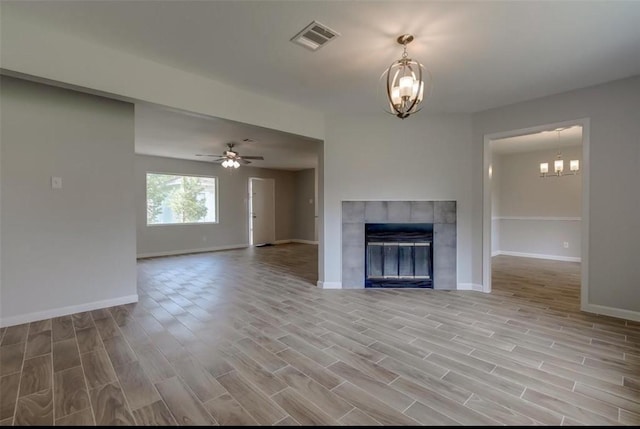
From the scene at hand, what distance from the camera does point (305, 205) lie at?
976 centimetres

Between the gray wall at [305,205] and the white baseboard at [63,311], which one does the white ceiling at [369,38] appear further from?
the gray wall at [305,205]

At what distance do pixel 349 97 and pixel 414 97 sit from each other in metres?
1.56

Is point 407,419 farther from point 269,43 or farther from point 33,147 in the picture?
point 33,147

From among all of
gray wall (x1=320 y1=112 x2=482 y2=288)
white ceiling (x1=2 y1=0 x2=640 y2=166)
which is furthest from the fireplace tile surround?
white ceiling (x1=2 y1=0 x2=640 y2=166)

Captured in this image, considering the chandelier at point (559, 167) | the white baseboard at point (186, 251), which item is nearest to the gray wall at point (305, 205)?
the white baseboard at point (186, 251)

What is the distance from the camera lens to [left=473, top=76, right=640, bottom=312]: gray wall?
3.07 meters

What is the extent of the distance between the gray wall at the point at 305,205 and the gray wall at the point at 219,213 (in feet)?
0.43

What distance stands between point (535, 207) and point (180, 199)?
29.6 feet

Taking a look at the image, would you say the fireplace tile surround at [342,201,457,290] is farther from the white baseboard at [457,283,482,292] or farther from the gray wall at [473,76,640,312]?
the gray wall at [473,76,640,312]

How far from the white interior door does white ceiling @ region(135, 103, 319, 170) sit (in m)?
1.42

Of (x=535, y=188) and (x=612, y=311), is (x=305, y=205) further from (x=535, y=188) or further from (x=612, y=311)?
(x=612, y=311)

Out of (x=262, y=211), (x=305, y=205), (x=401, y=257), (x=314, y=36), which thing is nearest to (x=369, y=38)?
(x=314, y=36)

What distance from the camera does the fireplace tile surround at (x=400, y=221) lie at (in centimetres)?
419

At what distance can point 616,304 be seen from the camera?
3.16 metres
